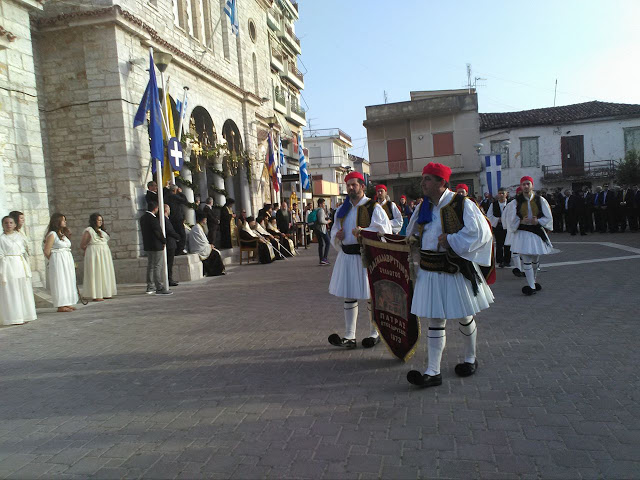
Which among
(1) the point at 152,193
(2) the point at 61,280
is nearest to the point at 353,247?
(2) the point at 61,280

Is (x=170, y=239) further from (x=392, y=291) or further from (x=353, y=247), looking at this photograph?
(x=392, y=291)

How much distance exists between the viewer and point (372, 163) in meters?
44.9

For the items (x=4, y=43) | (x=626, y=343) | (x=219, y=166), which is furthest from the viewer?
(x=219, y=166)

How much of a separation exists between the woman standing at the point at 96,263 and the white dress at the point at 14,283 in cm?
191

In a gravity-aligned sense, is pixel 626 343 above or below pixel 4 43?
below

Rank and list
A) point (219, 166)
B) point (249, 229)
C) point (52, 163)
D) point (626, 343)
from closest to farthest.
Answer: point (626, 343) < point (52, 163) < point (249, 229) < point (219, 166)

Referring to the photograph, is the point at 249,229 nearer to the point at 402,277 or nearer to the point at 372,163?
the point at 402,277

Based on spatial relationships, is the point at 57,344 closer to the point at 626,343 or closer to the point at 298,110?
the point at 626,343

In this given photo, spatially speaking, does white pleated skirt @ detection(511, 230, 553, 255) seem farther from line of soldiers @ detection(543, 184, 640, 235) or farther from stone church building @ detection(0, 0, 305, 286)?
line of soldiers @ detection(543, 184, 640, 235)

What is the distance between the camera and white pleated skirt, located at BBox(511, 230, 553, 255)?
8703 mm

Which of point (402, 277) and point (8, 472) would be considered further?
point (402, 277)

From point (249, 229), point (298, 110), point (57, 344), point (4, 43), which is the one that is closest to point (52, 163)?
point (4, 43)

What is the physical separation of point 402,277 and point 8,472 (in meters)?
3.49

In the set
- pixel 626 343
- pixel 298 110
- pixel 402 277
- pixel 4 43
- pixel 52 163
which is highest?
pixel 298 110
